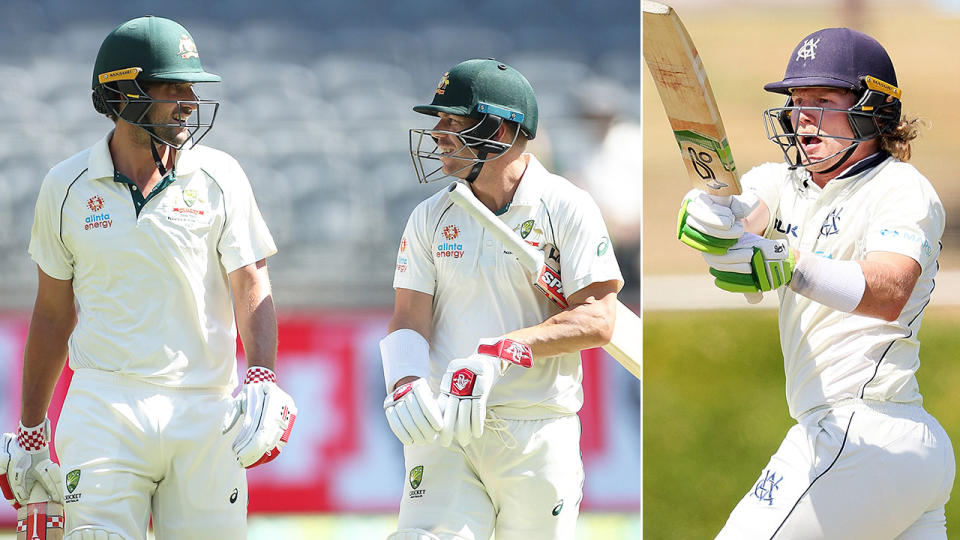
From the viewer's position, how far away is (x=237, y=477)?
3.02 m

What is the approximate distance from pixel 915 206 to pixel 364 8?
127 inches

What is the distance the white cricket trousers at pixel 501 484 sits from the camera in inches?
112

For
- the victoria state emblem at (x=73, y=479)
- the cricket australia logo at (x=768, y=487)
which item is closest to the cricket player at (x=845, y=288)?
the cricket australia logo at (x=768, y=487)

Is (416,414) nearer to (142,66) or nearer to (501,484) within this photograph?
(501,484)

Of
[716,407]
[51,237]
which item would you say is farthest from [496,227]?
[716,407]

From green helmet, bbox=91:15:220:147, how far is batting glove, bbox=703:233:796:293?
1314 mm

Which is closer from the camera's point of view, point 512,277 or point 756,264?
point 756,264

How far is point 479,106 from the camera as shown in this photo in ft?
9.48

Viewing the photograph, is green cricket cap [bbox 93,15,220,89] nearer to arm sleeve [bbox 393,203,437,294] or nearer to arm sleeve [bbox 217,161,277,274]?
arm sleeve [bbox 217,161,277,274]

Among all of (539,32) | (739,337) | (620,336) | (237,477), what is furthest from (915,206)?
(539,32)

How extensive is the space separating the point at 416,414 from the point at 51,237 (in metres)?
1.06

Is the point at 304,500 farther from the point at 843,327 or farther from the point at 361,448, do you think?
the point at 843,327

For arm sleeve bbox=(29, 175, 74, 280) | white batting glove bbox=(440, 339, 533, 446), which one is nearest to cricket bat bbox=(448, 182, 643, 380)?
white batting glove bbox=(440, 339, 533, 446)

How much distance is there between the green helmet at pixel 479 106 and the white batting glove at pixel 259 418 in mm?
632
